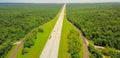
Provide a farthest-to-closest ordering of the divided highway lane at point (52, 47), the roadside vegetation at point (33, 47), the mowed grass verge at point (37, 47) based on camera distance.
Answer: the roadside vegetation at point (33, 47) < the mowed grass verge at point (37, 47) < the divided highway lane at point (52, 47)

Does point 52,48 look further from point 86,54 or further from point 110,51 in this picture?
→ point 110,51

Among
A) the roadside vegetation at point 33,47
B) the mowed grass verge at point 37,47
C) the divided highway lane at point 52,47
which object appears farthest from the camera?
the roadside vegetation at point 33,47

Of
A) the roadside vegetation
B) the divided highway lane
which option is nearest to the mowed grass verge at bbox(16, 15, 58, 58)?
the roadside vegetation

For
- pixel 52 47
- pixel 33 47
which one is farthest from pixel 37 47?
pixel 52 47

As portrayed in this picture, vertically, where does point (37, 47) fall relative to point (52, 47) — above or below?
below

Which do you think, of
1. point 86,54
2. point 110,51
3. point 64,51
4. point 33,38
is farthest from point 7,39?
point 110,51

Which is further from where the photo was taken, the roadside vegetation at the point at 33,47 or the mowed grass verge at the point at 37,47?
the roadside vegetation at the point at 33,47

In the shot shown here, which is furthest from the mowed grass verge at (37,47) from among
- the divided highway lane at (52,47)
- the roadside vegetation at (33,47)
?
the divided highway lane at (52,47)

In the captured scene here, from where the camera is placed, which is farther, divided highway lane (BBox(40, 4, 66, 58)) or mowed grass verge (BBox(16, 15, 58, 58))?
mowed grass verge (BBox(16, 15, 58, 58))

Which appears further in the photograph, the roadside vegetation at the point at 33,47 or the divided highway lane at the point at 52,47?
the roadside vegetation at the point at 33,47

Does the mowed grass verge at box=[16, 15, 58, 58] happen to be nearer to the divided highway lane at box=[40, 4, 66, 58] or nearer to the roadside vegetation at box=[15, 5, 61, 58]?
the roadside vegetation at box=[15, 5, 61, 58]

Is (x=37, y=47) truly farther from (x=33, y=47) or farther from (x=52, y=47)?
(x=52, y=47)

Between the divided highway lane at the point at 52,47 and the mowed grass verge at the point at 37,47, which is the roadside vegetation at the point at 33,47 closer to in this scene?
the mowed grass verge at the point at 37,47
